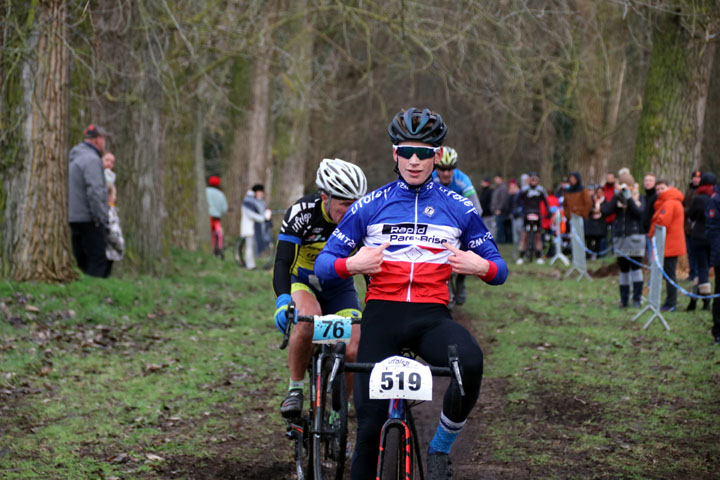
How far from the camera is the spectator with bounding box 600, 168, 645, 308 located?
45.0 feet

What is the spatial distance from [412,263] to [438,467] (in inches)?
40.8

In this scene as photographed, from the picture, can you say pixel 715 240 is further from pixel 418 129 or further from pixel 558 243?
pixel 558 243

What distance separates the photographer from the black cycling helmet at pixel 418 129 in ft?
15.1

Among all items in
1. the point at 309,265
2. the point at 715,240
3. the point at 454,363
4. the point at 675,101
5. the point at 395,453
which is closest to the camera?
the point at 454,363

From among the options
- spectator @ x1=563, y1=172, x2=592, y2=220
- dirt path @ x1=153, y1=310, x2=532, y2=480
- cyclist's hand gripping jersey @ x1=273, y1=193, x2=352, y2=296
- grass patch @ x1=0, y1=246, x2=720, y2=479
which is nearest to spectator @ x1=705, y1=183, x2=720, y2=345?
grass patch @ x1=0, y1=246, x2=720, y2=479

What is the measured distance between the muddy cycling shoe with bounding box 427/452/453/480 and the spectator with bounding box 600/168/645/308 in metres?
10.1

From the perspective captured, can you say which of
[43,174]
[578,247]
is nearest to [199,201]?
[578,247]

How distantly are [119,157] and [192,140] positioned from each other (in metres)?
8.25

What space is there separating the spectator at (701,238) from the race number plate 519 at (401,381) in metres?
10.5

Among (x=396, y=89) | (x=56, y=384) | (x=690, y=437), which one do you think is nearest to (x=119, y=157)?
(x=56, y=384)

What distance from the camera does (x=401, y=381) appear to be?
4109 mm

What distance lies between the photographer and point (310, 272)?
627 cm

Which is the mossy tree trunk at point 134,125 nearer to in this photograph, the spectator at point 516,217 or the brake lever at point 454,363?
the spectator at point 516,217

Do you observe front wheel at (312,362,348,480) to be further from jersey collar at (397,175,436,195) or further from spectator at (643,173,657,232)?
spectator at (643,173,657,232)
